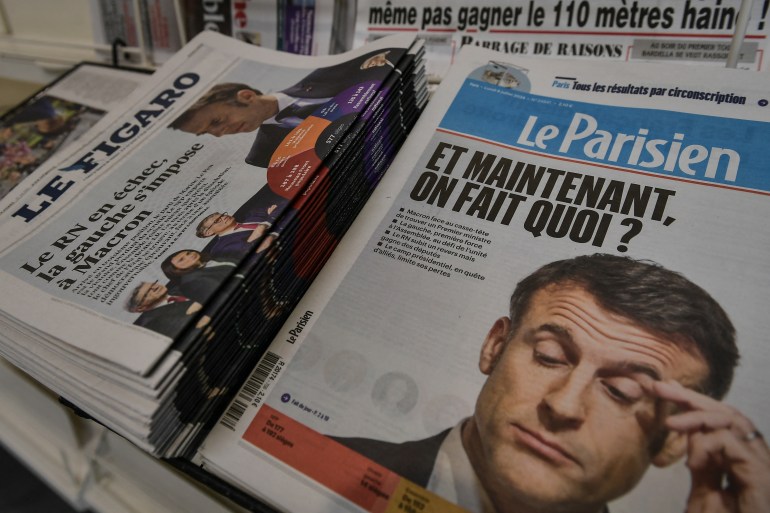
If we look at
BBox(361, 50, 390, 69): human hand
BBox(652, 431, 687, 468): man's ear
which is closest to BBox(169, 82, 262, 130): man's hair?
BBox(361, 50, 390, 69): human hand

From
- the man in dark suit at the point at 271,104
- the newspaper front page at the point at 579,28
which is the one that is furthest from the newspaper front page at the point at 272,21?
the man in dark suit at the point at 271,104

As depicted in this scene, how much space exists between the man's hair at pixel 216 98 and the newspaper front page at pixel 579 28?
0.18 meters

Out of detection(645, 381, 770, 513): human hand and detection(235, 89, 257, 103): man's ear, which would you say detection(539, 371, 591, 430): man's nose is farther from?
detection(235, 89, 257, 103): man's ear

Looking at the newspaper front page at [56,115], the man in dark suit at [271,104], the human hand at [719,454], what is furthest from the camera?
the newspaper front page at [56,115]

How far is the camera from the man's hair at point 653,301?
296 mm

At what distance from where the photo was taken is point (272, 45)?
609 millimetres

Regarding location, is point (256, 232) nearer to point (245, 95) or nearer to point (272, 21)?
point (245, 95)

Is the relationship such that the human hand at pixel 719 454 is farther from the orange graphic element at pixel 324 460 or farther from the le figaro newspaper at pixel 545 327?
the orange graphic element at pixel 324 460

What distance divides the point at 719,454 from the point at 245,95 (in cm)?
44

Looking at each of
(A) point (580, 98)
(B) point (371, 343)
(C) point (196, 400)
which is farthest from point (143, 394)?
(A) point (580, 98)

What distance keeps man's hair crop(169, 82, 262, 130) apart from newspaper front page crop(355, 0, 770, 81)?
18 centimetres

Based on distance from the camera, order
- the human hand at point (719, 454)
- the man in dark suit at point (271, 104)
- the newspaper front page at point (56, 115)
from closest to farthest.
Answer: the human hand at point (719, 454) → the man in dark suit at point (271, 104) → the newspaper front page at point (56, 115)

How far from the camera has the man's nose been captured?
11.4 inches

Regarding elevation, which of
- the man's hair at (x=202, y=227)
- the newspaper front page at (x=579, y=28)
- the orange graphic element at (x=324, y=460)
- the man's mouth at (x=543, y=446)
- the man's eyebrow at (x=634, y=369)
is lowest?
the orange graphic element at (x=324, y=460)
